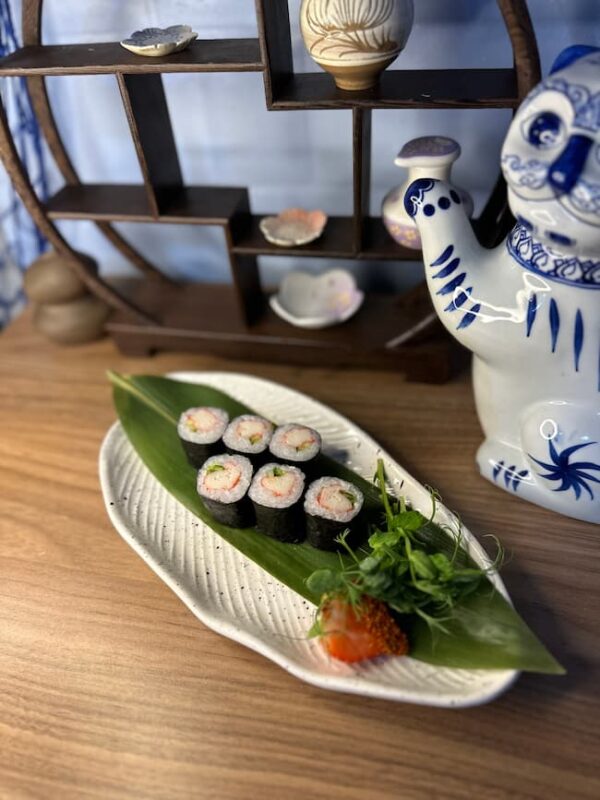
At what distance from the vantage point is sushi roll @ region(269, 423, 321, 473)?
1.15 metres

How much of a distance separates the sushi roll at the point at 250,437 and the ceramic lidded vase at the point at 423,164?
1.30ft

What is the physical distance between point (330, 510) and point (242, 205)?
593mm

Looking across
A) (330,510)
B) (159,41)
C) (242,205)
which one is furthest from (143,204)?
(330,510)

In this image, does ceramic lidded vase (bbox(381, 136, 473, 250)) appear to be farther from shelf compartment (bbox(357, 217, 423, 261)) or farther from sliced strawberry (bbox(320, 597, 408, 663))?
sliced strawberry (bbox(320, 597, 408, 663))

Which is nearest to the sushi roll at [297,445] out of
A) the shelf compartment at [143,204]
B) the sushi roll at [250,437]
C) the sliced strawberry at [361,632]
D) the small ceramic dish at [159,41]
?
the sushi roll at [250,437]

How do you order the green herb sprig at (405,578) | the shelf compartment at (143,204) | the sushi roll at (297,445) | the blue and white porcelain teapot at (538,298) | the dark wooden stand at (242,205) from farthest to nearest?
the shelf compartment at (143,204) < the sushi roll at (297,445) < the dark wooden stand at (242,205) < the green herb sprig at (405,578) < the blue and white porcelain teapot at (538,298)

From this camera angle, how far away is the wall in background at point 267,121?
1173mm

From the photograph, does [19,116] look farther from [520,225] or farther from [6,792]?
[6,792]

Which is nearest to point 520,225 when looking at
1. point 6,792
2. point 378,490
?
point 378,490

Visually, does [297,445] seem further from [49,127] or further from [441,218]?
[49,127]

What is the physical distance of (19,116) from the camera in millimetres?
1463

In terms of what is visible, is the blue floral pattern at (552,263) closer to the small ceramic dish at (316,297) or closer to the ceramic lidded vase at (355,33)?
the ceramic lidded vase at (355,33)

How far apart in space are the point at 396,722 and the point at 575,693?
0.76ft

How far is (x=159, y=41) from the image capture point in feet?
3.59
